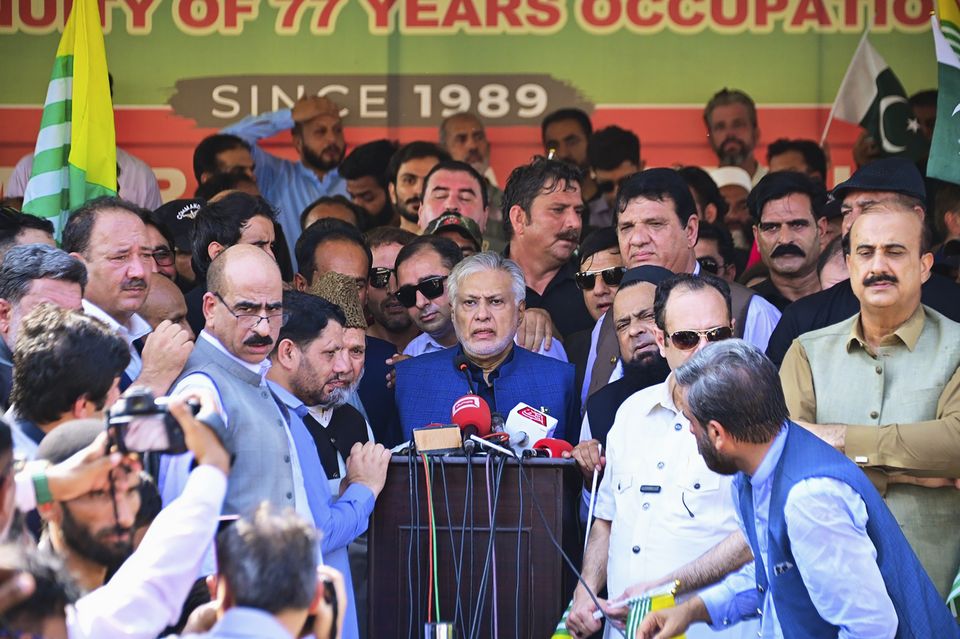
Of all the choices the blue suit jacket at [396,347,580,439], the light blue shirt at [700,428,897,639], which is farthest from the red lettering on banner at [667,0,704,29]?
the light blue shirt at [700,428,897,639]

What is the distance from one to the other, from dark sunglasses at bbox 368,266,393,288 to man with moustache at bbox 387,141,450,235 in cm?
131

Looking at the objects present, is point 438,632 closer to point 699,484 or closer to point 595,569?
point 595,569

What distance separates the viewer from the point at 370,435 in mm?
6051

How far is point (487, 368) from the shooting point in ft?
21.1

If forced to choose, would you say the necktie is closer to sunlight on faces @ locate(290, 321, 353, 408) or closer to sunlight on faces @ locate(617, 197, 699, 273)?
sunlight on faces @ locate(290, 321, 353, 408)

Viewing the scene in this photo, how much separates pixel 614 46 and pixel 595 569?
541cm

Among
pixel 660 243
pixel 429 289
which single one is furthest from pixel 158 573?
pixel 660 243

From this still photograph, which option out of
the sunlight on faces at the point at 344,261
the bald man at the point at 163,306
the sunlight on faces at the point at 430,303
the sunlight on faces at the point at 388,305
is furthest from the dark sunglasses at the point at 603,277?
the bald man at the point at 163,306

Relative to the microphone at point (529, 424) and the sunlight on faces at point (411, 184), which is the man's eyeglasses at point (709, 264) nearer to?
the microphone at point (529, 424)

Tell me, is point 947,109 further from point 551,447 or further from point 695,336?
point 551,447

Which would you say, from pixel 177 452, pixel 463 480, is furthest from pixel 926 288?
pixel 177 452

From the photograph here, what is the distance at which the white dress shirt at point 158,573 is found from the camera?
3.41m

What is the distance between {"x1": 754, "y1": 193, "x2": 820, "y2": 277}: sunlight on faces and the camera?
7.50 m

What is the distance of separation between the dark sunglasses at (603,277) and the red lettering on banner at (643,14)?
3527 mm
